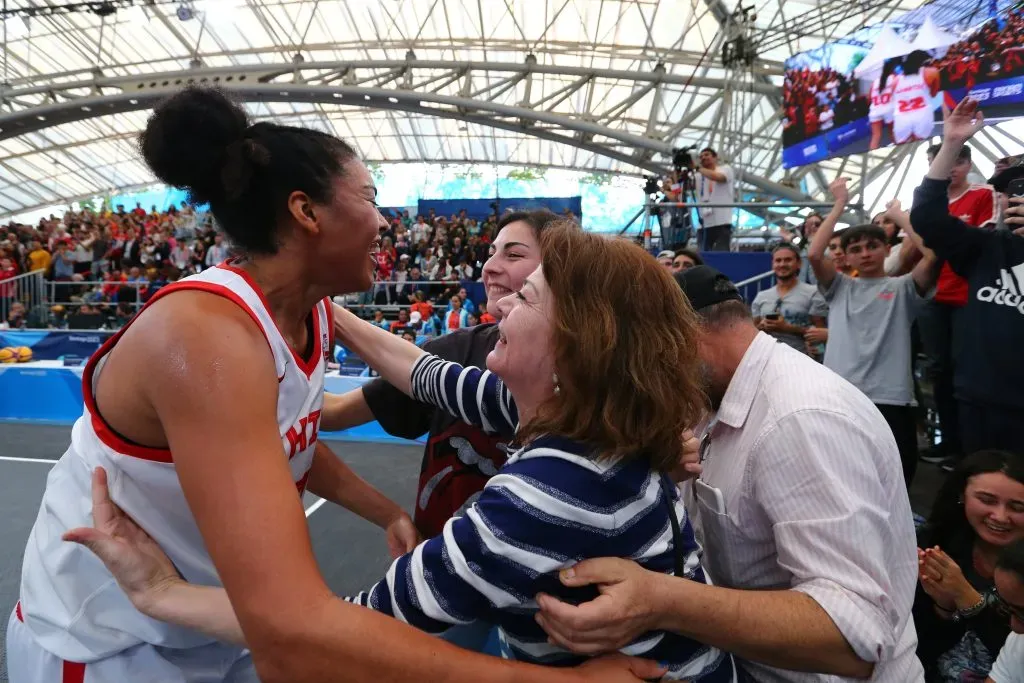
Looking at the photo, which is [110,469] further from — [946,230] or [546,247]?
[946,230]

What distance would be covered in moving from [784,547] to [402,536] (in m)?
0.89

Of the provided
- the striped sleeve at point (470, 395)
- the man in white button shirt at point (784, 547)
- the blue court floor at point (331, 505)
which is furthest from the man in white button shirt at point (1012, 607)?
the blue court floor at point (331, 505)

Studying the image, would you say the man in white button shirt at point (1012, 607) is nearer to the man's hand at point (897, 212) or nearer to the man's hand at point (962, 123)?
the man's hand at point (962, 123)

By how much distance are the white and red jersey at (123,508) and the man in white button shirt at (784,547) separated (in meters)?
0.65

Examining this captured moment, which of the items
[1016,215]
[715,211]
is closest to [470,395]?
[1016,215]

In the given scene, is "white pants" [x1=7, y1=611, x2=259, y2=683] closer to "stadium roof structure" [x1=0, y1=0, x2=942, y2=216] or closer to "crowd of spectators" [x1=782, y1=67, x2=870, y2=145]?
"crowd of spectators" [x1=782, y1=67, x2=870, y2=145]

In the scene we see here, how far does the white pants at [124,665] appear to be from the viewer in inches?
44.6

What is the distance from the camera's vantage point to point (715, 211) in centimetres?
731

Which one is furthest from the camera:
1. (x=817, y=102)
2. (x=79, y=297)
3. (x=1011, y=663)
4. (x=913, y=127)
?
(x=79, y=297)

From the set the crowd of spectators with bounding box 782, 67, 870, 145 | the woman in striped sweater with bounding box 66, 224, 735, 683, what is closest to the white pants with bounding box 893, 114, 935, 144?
the crowd of spectators with bounding box 782, 67, 870, 145

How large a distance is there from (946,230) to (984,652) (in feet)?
6.01

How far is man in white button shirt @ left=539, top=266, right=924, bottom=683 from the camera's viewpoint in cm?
Result: 89

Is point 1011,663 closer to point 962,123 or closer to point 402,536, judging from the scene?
point 402,536

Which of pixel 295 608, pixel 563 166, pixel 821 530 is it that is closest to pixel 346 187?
pixel 295 608
